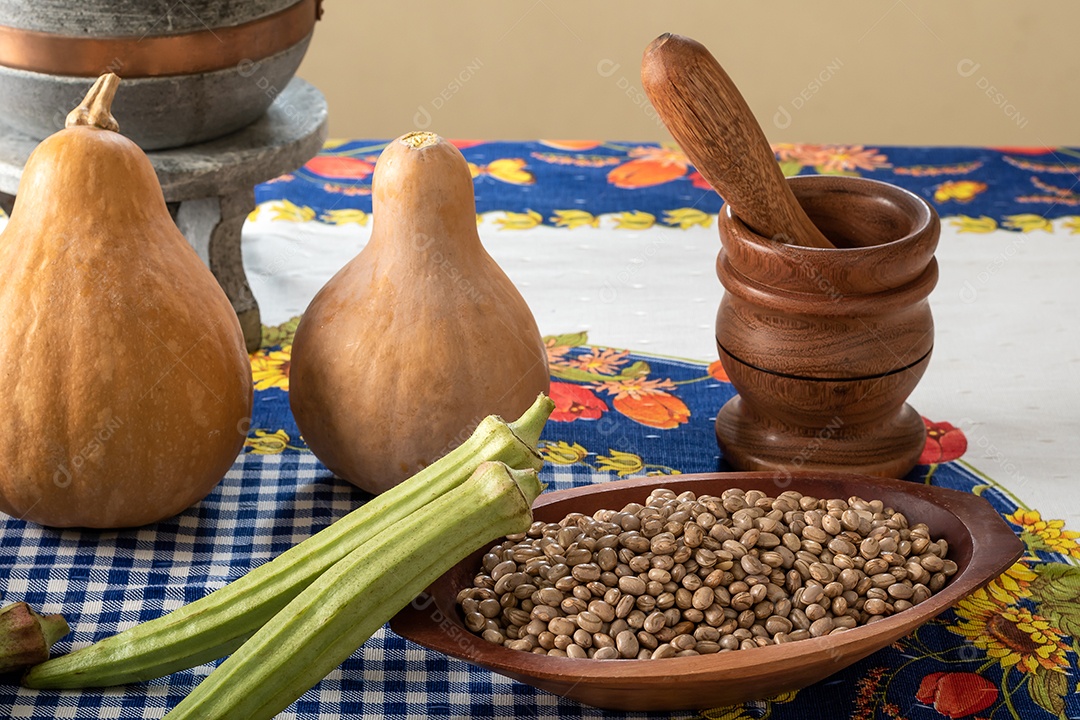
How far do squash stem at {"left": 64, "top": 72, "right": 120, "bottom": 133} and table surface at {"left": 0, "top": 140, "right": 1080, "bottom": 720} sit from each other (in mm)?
270

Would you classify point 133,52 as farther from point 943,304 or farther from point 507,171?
point 943,304

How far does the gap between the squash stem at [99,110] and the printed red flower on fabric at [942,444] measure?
0.67 m

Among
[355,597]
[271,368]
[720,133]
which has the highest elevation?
→ [720,133]

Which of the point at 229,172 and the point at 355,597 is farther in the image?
the point at 229,172

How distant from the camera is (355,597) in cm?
67

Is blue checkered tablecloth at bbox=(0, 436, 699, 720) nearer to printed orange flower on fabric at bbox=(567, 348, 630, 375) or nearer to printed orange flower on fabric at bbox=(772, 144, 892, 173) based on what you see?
printed orange flower on fabric at bbox=(567, 348, 630, 375)

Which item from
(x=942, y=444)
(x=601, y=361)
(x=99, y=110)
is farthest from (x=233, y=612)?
(x=942, y=444)

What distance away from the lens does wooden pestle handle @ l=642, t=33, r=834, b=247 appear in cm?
81

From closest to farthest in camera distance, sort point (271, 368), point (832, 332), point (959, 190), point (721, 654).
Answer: point (721, 654) < point (832, 332) < point (271, 368) < point (959, 190)

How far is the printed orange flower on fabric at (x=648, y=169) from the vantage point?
4.67 feet

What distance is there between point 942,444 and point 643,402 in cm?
25

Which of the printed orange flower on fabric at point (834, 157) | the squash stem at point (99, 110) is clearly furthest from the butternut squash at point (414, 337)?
the printed orange flower on fabric at point (834, 157)

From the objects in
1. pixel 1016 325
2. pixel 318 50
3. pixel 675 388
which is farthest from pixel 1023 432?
pixel 318 50

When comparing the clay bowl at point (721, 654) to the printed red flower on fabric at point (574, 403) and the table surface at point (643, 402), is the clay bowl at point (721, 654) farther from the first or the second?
the printed red flower on fabric at point (574, 403)
